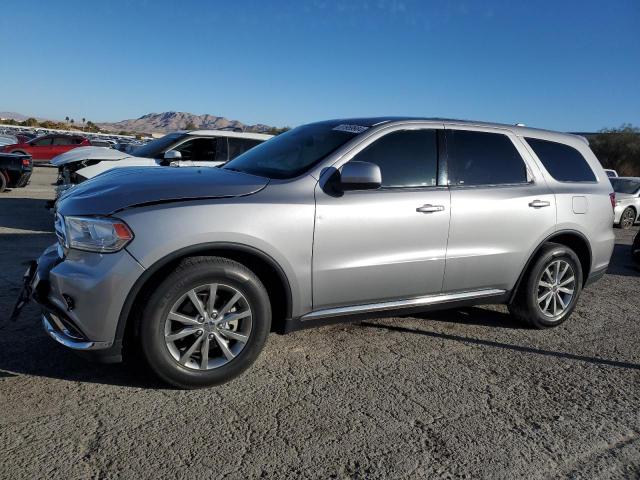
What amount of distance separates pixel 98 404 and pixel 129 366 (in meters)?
0.50

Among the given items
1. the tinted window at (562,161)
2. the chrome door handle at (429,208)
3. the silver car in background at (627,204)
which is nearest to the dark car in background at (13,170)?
the chrome door handle at (429,208)

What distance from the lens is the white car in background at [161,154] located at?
8.70m

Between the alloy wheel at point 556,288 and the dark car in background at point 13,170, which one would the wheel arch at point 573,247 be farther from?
the dark car in background at point 13,170

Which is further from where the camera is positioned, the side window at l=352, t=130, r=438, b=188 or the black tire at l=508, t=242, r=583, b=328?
the black tire at l=508, t=242, r=583, b=328

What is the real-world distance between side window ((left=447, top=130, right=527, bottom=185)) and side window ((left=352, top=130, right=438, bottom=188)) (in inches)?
6.9

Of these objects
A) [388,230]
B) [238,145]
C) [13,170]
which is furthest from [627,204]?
[13,170]

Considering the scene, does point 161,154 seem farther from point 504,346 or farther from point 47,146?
point 47,146

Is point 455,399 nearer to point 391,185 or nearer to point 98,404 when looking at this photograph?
point 391,185

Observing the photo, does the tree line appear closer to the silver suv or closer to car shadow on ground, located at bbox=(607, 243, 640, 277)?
car shadow on ground, located at bbox=(607, 243, 640, 277)

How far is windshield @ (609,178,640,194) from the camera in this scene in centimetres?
1458

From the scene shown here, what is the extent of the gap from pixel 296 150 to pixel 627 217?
1317cm

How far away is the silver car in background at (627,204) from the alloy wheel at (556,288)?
415 inches

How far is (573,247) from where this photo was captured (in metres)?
5.02

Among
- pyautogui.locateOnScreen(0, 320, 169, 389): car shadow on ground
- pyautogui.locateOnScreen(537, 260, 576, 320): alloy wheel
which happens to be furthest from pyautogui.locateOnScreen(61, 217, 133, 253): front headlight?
pyautogui.locateOnScreen(537, 260, 576, 320): alloy wheel
